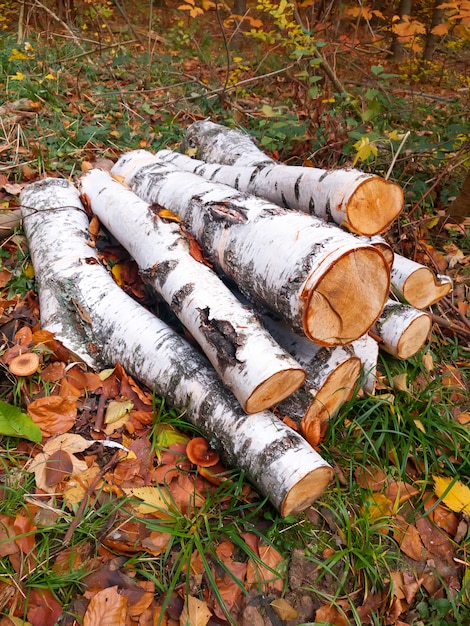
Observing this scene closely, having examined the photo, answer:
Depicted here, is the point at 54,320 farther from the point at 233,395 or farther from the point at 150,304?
the point at 233,395

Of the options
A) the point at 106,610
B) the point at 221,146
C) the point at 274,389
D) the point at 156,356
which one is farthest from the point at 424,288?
the point at 106,610

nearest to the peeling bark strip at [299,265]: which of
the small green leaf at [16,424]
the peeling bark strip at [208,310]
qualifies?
the peeling bark strip at [208,310]

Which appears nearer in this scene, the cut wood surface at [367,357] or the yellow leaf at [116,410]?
the yellow leaf at [116,410]

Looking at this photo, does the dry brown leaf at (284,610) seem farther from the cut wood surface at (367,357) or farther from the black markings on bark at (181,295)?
the black markings on bark at (181,295)

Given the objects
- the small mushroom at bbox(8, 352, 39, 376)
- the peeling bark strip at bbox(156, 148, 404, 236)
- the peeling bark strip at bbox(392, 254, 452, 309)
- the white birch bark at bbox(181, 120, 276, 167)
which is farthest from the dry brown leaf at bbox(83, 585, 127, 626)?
the white birch bark at bbox(181, 120, 276, 167)

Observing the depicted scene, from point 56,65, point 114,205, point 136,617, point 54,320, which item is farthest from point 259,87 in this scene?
point 136,617

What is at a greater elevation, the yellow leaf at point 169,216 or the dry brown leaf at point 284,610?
the yellow leaf at point 169,216

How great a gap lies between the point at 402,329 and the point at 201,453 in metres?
1.32

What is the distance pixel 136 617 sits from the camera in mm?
1688

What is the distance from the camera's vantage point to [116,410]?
2.28 metres

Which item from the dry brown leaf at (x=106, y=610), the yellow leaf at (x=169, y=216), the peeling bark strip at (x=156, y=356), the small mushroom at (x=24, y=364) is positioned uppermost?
the yellow leaf at (x=169, y=216)

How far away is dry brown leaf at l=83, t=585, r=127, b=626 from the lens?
161 cm

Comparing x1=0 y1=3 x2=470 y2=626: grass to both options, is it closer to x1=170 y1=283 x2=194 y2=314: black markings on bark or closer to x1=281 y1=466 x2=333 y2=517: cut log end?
x1=281 y1=466 x2=333 y2=517: cut log end

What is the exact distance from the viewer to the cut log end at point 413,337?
2570 mm
